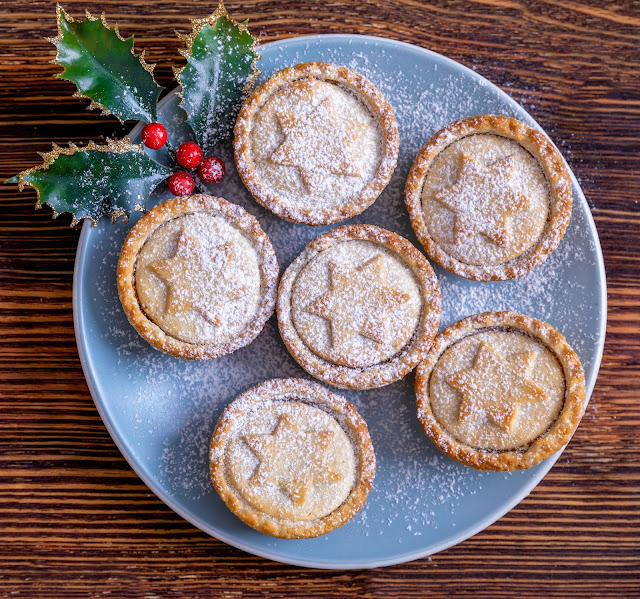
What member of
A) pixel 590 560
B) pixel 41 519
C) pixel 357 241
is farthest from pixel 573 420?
pixel 41 519

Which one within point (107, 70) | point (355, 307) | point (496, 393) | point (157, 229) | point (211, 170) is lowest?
point (496, 393)

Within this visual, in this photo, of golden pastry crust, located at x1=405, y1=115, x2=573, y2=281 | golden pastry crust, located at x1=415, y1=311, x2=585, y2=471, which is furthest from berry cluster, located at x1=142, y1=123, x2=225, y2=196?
golden pastry crust, located at x1=415, y1=311, x2=585, y2=471

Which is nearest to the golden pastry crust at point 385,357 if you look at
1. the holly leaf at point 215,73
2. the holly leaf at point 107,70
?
the holly leaf at point 215,73

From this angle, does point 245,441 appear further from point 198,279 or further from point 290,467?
point 198,279

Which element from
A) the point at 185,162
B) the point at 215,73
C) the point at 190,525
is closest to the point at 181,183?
the point at 185,162

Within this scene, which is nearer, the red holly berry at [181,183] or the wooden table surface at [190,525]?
the red holly berry at [181,183]

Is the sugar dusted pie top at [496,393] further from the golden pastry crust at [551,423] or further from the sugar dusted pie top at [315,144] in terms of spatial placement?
the sugar dusted pie top at [315,144]
